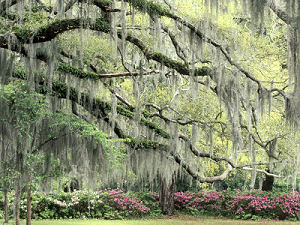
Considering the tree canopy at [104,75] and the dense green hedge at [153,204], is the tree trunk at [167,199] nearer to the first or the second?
the dense green hedge at [153,204]

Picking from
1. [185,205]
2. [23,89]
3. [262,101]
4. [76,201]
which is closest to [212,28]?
[262,101]

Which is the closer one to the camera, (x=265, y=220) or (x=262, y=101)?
(x=262, y=101)

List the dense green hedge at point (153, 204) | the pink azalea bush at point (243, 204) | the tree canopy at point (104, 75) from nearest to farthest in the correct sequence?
the tree canopy at point (104, 75) < the dense green hedge at point (153, 204) < the pink azalea bush at point (243, 204)

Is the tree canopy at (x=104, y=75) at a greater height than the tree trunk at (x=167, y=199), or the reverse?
the tree canopy at (x=104, y=75)

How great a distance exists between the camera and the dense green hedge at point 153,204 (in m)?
16.6

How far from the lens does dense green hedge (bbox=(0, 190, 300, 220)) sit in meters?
16.6

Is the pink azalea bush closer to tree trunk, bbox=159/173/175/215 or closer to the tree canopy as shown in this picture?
tree trunk, bbox=159/173/175/215

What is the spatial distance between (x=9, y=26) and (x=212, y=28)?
16.8ft

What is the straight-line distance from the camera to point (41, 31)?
7254 mm

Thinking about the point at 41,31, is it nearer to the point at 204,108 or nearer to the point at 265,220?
the point at 204,108

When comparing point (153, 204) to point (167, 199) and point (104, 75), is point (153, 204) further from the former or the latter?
point (104, 75)

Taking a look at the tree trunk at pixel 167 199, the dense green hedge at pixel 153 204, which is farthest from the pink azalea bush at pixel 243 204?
the tree trunk at pixel 167 199

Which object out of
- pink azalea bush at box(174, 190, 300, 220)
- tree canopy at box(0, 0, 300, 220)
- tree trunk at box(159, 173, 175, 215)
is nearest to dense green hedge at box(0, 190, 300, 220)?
pink azalea bush at box(174, 190, 300, 220)

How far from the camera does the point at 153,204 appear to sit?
63.4 ft
